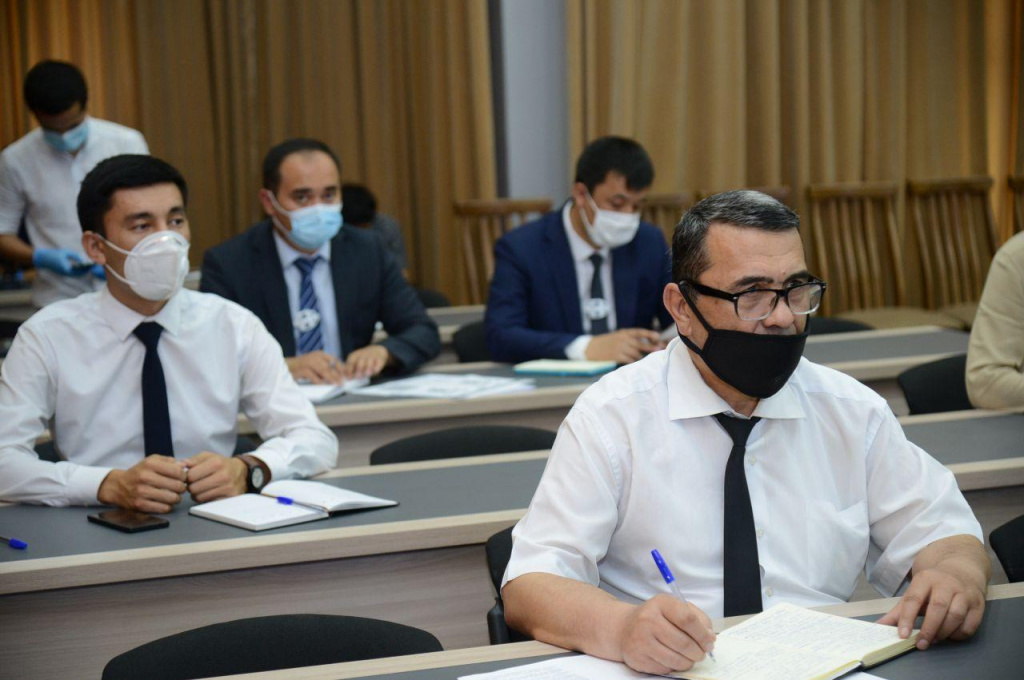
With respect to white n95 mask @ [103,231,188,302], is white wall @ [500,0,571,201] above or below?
above

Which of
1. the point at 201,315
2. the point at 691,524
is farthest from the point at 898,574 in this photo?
the point at 201,315

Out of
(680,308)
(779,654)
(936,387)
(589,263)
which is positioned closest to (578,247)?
(589,263)

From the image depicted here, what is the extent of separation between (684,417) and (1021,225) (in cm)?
598

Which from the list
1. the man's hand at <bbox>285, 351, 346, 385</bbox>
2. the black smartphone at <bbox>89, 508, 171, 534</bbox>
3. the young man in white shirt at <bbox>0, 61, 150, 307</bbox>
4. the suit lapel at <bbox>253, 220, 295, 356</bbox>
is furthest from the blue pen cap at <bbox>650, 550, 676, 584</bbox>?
the young man in white shirt at <bbox>0, 61, 150, 307</bbox>

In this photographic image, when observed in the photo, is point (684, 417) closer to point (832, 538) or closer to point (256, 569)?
point (832, 538)

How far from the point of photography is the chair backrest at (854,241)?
6.90m

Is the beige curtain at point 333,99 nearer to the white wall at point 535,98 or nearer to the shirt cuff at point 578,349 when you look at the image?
the white wall at point 535,98

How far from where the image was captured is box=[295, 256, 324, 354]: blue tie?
4129 millimetres

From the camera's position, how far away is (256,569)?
7.43ft

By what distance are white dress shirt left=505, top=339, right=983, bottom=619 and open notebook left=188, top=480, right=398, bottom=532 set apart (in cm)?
70

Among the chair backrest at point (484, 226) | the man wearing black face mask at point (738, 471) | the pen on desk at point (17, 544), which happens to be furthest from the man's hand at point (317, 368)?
the chair backrest at point (484, 226)

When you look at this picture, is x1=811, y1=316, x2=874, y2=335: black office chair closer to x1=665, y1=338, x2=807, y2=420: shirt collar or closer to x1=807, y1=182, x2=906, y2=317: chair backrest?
x1=807, y1=182, x2=906, y2=317: chair backrest

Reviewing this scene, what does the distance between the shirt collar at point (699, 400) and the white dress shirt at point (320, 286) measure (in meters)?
2.44

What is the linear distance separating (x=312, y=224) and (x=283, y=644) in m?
2.52
